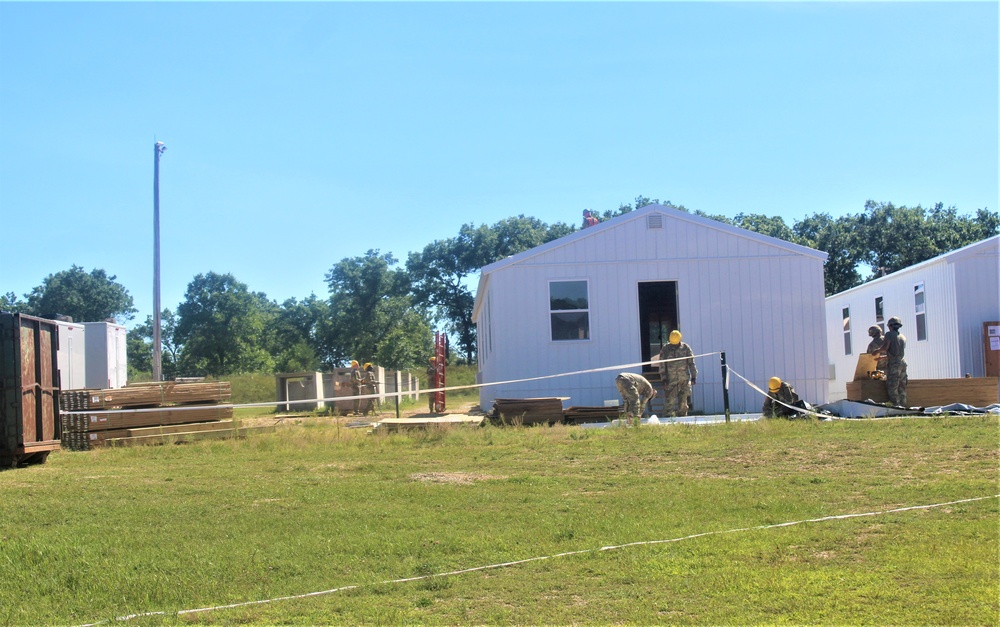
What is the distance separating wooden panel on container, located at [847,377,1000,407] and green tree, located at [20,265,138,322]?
65.7 metres

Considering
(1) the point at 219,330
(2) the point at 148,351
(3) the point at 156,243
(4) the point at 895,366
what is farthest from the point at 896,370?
(2) the point at 148,351

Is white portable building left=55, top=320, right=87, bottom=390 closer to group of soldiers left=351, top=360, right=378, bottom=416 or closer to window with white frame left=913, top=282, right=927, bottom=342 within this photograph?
group of soldiers left=351, top=360, right=378, bottom=416

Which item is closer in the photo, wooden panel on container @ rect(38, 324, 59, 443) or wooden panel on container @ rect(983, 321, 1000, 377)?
wooden panel on container @ rect(38, 324, 59, 443)

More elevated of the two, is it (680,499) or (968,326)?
(968,326)

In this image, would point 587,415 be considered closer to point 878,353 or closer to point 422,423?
point 422,423

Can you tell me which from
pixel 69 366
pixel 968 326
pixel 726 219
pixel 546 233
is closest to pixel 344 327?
pixel 546 233

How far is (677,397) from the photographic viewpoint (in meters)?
17.0

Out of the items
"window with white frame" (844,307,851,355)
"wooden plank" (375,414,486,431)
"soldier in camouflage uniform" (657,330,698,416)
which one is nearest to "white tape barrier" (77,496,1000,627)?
"wooden plank" (375,414,486,431)

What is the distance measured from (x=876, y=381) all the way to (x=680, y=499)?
10.4 metres

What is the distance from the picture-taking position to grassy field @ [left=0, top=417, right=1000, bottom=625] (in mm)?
5070

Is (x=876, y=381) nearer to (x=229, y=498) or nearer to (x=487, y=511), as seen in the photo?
(x=487, y=511)

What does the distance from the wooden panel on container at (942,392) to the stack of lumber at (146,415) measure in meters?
11.5

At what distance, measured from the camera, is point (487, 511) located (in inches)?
305

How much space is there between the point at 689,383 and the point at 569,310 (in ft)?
10.9
